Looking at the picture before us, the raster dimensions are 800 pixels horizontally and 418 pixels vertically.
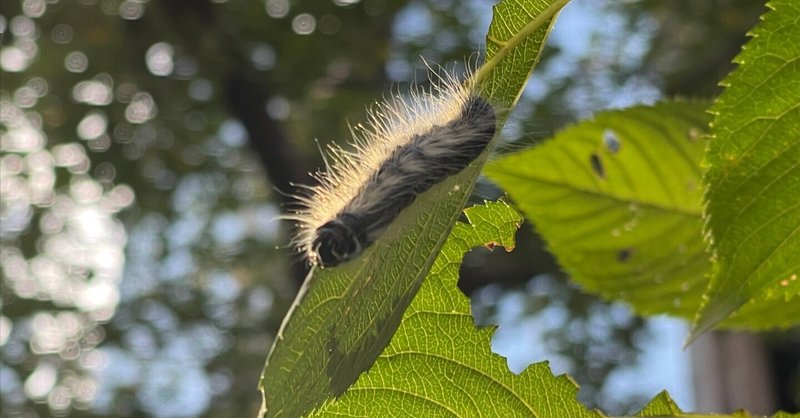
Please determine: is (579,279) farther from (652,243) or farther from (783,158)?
(783,158)

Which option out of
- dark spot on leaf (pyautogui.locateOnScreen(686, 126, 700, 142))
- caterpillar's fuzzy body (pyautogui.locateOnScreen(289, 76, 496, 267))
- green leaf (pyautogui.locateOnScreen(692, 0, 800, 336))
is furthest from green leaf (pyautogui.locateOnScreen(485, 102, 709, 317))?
green leaf (pyautogui.locateOnScreen(692, 0, 800, 336))

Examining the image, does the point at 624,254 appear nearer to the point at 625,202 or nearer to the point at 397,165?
the point at 625,202

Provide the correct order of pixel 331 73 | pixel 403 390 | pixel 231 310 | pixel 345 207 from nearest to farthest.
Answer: pixel 403 390, pixel 345 207, pixel 331 73, pixel 231 310

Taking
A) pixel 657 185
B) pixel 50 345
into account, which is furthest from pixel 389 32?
pixel 657 185

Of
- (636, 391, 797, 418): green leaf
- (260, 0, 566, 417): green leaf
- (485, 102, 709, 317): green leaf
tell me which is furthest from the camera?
(485, 102, 709, 317): green leaf

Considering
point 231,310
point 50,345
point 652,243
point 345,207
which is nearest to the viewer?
point 345,207

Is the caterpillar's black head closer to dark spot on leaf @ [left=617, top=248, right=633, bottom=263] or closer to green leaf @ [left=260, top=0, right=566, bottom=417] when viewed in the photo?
green leaf @ [left=260, top=0, right=566, bottom=417]
